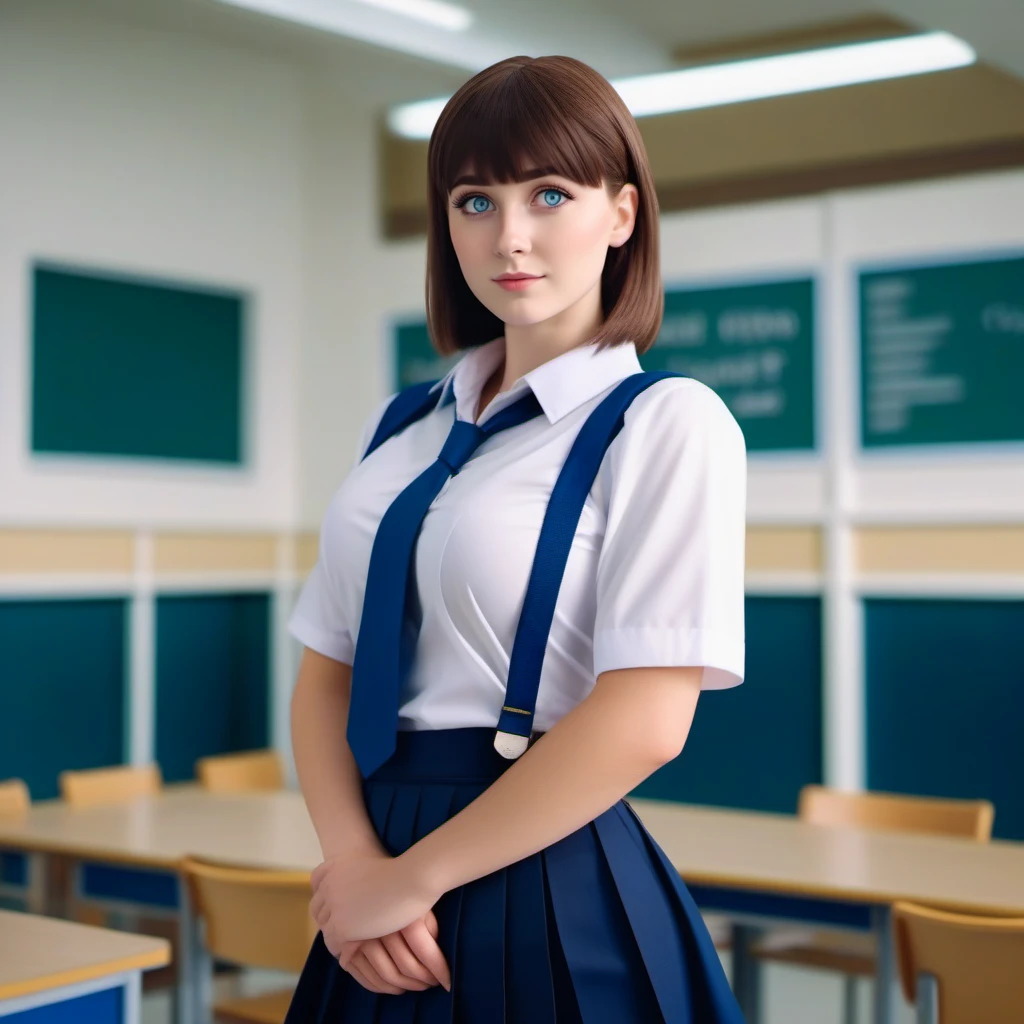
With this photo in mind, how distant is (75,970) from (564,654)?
1.12m

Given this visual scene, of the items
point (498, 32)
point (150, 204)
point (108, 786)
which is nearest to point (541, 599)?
point (108, 786)

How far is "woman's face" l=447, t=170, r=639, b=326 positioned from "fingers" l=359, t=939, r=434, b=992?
1.79 ft

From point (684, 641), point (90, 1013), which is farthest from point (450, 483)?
point (90, 1013)

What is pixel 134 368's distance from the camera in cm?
568

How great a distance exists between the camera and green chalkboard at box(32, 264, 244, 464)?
5375mm

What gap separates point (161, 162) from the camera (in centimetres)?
575

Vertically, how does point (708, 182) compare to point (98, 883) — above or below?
above

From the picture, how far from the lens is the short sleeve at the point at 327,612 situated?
53.0 inches

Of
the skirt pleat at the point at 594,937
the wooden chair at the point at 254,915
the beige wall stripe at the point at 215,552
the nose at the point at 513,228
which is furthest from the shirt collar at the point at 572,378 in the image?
the beige wall stripe at the point at 215,552

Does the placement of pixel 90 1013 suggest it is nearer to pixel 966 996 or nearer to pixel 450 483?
pixel 450 483

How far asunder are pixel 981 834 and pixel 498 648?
8.65 ft

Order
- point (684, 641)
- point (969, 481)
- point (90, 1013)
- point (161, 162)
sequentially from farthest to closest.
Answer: point (161, 162), point (969, 481), point (90, 1013), point (684, 641)

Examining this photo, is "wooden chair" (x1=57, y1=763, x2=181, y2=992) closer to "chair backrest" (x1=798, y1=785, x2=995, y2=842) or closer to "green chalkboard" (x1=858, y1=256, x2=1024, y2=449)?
"chair backrest" (x1=798, y1=785, x2=995, y2=842)

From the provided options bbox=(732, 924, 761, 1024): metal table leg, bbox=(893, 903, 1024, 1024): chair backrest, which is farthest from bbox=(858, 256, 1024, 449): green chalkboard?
bbox=(893, 903, 1024, 1024): chair backrest
